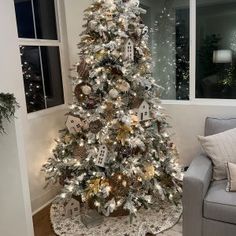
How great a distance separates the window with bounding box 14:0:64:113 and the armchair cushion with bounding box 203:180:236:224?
194cm

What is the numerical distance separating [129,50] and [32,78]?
1.12m

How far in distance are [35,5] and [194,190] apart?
2.44 metres

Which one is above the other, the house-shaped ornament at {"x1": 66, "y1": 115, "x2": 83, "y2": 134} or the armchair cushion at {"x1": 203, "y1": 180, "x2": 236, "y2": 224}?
the house-shaped ornament at {"x1": 66, "y1": 115, "x2": 83, "y2": 134}

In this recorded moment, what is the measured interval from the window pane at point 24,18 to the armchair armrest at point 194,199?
6.85 ft

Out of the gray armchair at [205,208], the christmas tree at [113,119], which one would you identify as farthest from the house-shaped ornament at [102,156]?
the gray armchair at [205,208]

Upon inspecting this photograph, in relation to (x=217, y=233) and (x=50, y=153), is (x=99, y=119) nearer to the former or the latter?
(x=50, y=153)

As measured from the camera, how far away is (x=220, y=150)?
2.38m

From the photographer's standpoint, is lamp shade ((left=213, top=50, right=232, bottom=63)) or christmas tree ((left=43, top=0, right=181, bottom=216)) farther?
lamp shade ((left=213, top=50, right=232, bottom=63))

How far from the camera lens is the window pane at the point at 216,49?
3.01 m

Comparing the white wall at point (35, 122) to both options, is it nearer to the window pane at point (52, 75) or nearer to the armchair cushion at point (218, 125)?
the window pane at point (52, 75)

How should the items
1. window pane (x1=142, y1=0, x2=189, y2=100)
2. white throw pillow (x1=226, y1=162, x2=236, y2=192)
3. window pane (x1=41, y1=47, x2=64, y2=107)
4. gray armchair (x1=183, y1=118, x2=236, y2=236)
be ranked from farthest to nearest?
1. window pane (x1=142, y1=0, x2=189, y2=100)
2. window pane (x1=41, y1=47, x2=64, y2=107)
3. white throw pillow (x1=226, y1=162, x2=236, y2=192)
4. gray armchair (x1=183, y1=118, x2=236, y2=236)

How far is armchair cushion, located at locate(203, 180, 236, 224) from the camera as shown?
2023mm

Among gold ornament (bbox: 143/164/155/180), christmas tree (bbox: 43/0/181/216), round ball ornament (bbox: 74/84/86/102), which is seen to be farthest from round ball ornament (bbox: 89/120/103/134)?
gold ornament (bbox: 143/164/155/180)

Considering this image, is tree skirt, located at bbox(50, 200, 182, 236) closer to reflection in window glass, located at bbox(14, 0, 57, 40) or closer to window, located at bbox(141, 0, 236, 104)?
window, located at bbox(141, 0, 236, 104)
